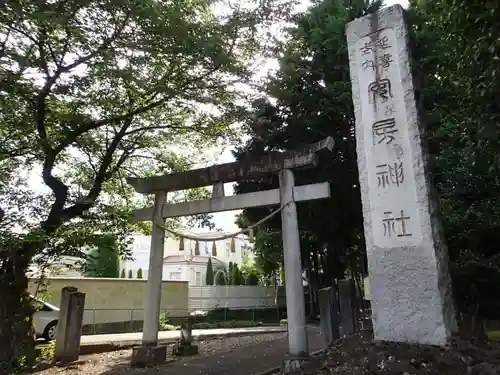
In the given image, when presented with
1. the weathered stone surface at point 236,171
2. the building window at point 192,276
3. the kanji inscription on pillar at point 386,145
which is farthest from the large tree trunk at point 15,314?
the building window at point 192,276

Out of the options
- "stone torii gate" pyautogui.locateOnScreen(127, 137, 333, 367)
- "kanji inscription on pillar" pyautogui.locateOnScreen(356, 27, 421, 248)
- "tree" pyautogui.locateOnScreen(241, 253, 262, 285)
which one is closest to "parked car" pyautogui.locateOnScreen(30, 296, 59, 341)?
"stone torii gate" pyautogui.locateOnScreen(127, 137, 333, 367)

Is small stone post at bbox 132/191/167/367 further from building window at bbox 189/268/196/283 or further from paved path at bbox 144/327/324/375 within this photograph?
building window at bbox 189/268/196/283

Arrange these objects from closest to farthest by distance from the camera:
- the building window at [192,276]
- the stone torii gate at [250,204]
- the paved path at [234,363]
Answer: the stone torii gate at [250,204]
the paved path at [234,363]
the building window at [192,276]

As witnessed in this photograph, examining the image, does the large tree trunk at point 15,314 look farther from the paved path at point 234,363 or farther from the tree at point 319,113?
the tree at point 319,113

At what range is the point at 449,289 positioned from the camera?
5.15 meters

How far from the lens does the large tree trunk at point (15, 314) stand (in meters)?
8.27

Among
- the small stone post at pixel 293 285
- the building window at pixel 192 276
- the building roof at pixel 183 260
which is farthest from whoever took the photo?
the building roof at pixel 183 260

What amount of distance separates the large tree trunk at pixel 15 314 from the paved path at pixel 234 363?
296 centimetres

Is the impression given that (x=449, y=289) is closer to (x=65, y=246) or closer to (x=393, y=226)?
(x=393, y=226)

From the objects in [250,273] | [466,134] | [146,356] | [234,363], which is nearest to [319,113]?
[466,134]

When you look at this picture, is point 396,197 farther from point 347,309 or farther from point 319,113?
point 319,113

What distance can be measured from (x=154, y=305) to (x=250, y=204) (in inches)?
115

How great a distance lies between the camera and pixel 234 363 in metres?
8.32

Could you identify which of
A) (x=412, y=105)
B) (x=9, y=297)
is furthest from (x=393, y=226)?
(x=9, y=297)
